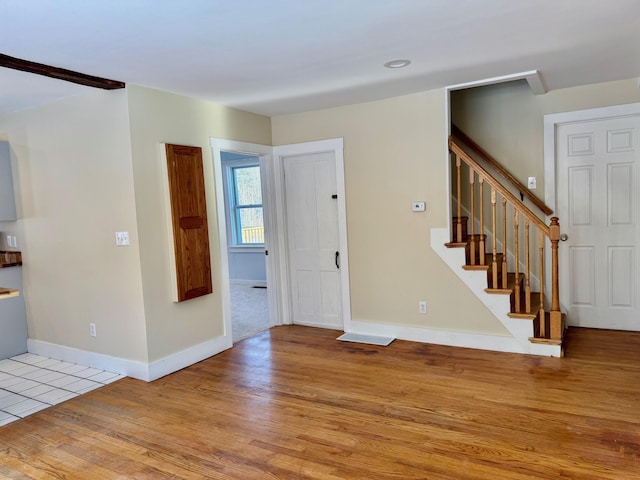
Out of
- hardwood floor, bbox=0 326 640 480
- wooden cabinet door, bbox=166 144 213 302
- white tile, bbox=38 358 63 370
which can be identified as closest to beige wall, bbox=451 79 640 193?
hardwood floor, bbox=0 326 640 480

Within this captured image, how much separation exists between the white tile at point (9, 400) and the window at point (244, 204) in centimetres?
490

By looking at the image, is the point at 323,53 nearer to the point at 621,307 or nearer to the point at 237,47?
the point at 237,47

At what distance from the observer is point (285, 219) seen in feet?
16.2

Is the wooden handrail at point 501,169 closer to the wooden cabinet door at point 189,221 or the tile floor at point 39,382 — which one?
the wooden cabinet door at point 189,221

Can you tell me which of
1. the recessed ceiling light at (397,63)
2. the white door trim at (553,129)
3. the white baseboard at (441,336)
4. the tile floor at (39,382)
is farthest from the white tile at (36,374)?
the white door trim at (553,129)

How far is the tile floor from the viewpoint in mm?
3148

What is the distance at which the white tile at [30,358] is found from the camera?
162 inches

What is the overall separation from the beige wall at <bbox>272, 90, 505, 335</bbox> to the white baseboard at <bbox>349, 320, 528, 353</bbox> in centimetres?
5

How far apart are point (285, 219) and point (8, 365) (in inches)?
116

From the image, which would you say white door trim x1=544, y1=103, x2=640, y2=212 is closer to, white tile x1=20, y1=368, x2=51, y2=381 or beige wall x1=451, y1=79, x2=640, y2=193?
beige wall x1=451, y1=79, x2=640, y2=193

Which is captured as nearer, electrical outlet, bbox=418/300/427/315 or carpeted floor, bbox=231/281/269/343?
electrical outlet, bbox=418/300/427/315

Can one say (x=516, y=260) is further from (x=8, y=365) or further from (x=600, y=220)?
(x=8, y=365)

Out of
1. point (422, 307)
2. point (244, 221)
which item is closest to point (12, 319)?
point (422, 307)

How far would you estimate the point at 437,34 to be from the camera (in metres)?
2.63
